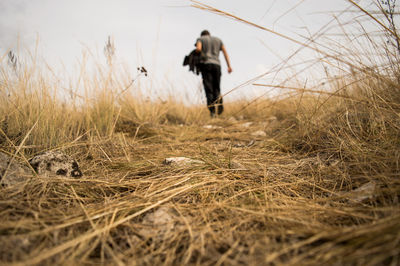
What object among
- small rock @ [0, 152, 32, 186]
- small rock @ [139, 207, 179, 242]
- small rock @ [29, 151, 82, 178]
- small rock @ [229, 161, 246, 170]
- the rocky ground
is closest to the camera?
the rocky ground

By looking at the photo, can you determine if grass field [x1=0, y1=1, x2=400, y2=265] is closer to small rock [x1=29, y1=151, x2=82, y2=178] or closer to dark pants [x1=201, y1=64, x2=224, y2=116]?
small rock [x1=29, y1=151, x2=82, y2=178]

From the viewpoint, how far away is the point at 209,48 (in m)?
4.04

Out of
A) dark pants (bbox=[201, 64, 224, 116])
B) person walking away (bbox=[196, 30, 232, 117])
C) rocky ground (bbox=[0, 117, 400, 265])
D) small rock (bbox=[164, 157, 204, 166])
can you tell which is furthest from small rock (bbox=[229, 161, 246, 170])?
dark pants (bbox=[201, 64, 224, 116])

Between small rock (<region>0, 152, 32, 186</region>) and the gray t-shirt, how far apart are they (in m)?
3.61

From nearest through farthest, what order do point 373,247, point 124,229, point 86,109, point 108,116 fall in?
1. point 373,247
2. point 124,229
3. point 86,109
4. point 108,116

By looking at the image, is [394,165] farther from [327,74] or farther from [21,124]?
[21,124]

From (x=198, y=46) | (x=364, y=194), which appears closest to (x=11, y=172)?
(x=364, y=194)

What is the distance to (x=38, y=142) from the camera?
4.19 feet

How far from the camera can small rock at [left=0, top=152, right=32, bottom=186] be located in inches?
32.0

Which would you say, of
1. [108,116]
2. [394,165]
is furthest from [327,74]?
[108,116]

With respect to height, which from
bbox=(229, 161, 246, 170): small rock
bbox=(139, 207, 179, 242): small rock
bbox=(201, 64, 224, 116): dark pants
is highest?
bbox=(201, 64, 224, 116): dark pants

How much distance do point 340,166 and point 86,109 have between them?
197cm

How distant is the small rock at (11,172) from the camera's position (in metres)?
0.81

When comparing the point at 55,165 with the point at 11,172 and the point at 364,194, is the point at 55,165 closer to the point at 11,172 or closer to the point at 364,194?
the point at 11,172
